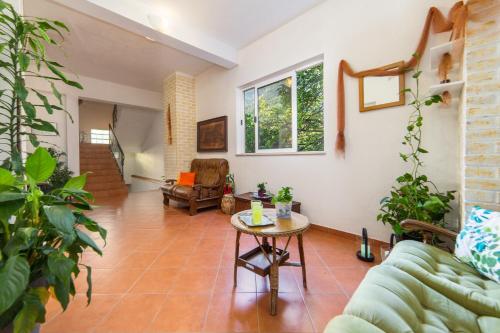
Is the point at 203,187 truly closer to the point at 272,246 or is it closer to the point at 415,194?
the point at 272,246

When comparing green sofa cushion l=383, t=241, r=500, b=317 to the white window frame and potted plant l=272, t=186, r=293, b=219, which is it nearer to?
potted plant l=272, t=186, r=293, b=219

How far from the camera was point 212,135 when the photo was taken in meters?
4.42

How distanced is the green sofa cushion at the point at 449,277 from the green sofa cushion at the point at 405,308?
0.11ft

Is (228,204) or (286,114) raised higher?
(286,114)

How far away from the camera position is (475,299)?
82 cm

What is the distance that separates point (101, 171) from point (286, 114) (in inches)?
238

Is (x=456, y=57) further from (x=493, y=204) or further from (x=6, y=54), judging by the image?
(x=6, y=54)

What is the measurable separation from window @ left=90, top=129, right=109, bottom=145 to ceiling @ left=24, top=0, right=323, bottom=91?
13.9 feet

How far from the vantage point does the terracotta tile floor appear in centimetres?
125

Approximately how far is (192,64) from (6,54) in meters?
3.23

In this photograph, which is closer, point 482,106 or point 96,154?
point 482,106

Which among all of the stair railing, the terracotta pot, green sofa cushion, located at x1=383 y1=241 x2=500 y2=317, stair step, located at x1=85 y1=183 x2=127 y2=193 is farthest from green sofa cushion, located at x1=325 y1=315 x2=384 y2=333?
the stair railing

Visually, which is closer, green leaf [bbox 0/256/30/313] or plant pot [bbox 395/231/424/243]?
green leaf [bbox 0/256/30/313]

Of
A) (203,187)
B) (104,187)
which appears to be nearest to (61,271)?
(203,187)
